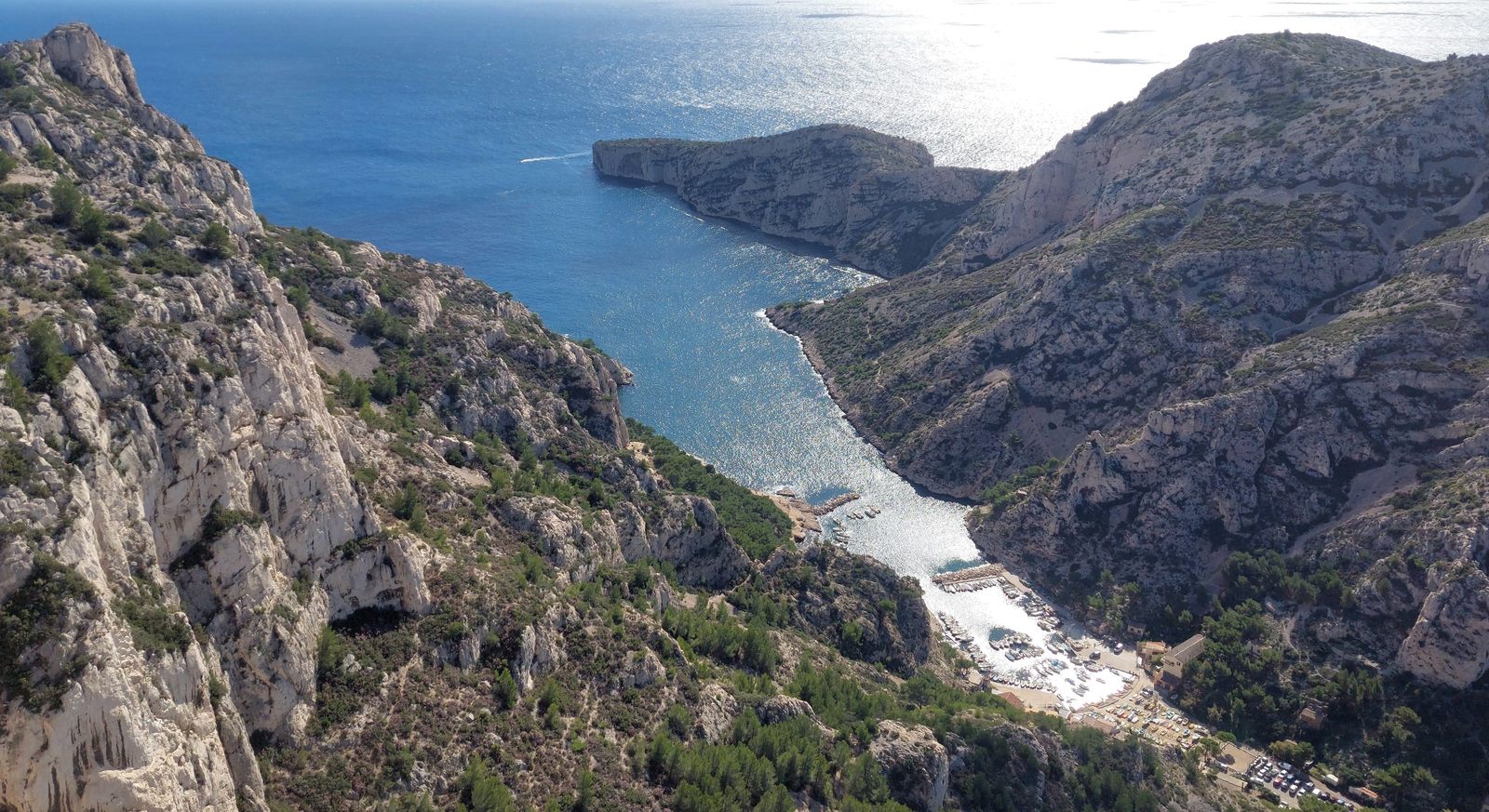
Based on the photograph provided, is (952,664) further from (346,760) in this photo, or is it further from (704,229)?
(704,229)

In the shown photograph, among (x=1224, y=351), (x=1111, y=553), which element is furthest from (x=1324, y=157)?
(x=1111, y=553)

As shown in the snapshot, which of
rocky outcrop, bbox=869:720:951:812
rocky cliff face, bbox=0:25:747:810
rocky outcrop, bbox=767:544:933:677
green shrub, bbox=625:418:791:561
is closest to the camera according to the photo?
rocky cliff face, bbox=0:25:747:810

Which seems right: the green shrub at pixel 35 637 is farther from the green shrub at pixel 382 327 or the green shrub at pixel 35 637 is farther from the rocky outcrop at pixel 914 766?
the green shrub at pixel 382 327

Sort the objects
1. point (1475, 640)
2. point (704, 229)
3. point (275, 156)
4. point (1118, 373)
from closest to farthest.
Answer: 1. point (1475, 640)
2. point (1118, 373)
3. point (704, 229)
4. point (275, 156)

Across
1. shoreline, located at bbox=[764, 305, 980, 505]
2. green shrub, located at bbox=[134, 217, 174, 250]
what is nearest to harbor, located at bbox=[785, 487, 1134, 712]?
shoreline, located at bbox=[764, 305, 980, 505]

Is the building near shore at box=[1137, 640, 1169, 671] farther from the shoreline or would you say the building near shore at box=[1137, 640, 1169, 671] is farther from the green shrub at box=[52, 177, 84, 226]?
the green shrub at box=[52, 177, 84, 226]

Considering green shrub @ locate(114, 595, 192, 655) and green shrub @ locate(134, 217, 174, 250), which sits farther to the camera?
green shrub @ locate(134, 217, 174, 250)
